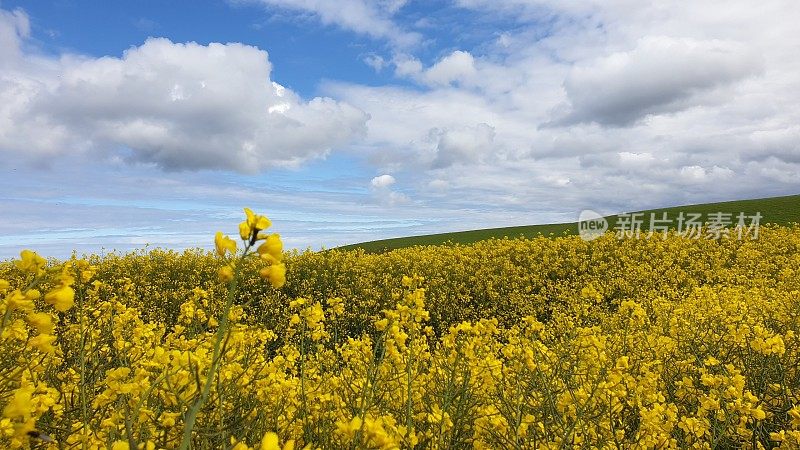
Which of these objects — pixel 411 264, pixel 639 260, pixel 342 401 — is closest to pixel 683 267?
pixel 639 260

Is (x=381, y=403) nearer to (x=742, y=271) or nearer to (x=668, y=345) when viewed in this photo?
(x=668, y=345)

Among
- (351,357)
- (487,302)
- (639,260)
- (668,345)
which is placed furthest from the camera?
(639,260)

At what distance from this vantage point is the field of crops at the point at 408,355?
2379 mm

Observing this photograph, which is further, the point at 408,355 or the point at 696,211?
the point at 696,211

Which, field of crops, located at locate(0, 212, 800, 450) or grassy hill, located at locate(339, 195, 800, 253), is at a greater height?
grassy hill, located at locate(339, 195, 800, 253)

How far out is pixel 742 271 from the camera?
12.8m

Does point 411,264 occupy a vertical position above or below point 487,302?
above

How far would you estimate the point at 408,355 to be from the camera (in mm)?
3795

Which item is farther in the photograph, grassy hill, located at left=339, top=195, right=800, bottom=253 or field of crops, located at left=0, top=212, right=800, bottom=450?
grassy hill, located at left=339, top=195, right=800, bottom=253

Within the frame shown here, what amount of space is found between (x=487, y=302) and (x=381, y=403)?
8.15 m

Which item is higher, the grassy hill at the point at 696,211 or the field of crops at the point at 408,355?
the grassy hill at the point at 696,211

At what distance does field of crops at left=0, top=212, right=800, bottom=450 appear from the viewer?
238 centimetres

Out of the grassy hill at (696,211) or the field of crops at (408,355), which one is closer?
the field of crops at (408,355)

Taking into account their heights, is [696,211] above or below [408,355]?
above
